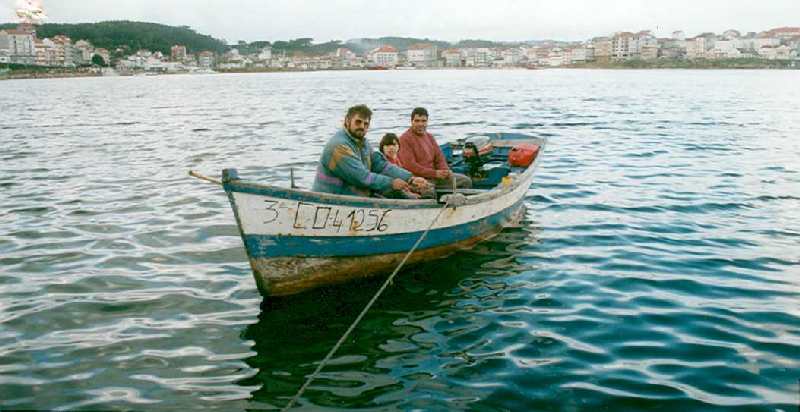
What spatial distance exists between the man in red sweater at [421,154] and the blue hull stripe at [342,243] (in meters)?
1.13

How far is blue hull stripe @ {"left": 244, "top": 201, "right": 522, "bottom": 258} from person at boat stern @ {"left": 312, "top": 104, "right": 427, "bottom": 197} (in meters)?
0.69

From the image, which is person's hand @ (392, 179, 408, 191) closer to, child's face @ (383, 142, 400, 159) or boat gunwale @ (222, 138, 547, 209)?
boat gunwale @ (222, 138, 547, 209)

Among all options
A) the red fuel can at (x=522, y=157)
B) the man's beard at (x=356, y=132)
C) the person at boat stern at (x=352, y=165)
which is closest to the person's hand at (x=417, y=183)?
the person at boat stern at (x=352, y=165)

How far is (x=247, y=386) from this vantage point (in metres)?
6.16

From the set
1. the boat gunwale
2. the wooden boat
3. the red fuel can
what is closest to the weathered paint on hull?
the wooden boat

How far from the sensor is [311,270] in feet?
27.2

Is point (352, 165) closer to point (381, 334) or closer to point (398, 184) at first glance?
point (398, 184)

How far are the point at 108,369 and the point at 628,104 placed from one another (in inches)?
1886

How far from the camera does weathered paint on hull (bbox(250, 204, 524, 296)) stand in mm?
8016

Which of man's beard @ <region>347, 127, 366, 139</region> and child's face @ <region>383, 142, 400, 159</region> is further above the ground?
man's beard @ <region>347, 127, 366, 139</region>

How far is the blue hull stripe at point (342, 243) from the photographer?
7832mm

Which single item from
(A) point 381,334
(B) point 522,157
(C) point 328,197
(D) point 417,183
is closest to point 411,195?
(D) point 417,183

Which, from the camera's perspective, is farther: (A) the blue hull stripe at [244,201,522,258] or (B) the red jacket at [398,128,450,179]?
(B) the red jacket at [398,128,450,179]

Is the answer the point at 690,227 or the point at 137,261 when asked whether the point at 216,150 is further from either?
the point at 690,227
